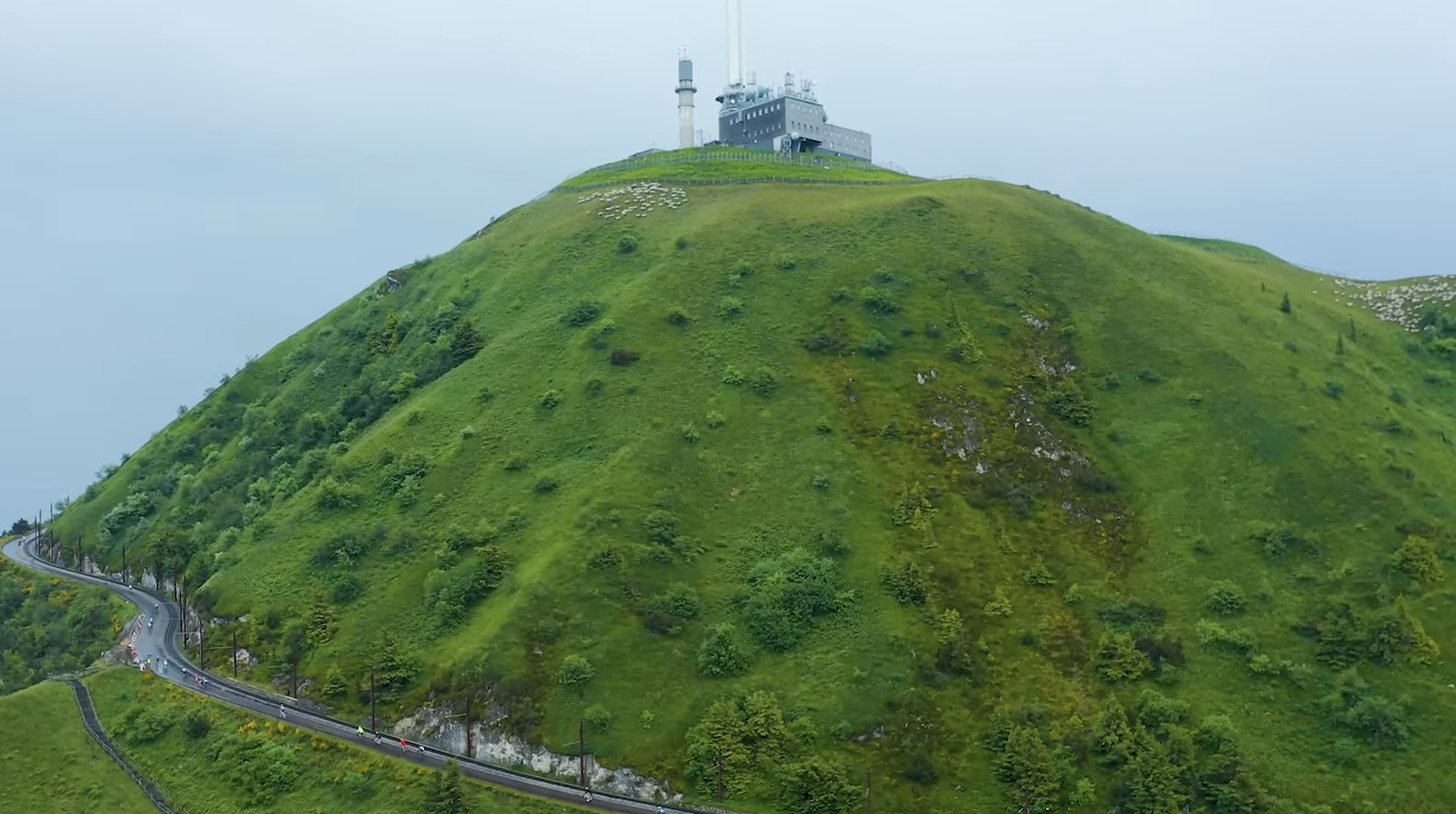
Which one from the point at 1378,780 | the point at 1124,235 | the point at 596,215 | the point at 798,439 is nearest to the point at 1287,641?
the point at 1378,780

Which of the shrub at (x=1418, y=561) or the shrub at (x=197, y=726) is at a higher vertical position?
the shrub at (x=1418, y=561)

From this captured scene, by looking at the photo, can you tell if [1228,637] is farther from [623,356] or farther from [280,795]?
[280,795]

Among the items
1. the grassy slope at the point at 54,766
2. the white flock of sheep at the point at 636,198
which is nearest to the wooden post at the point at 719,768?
the grassy slope at the point at 54,766

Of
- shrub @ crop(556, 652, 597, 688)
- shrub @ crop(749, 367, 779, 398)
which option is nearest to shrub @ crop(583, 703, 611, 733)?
shrub @ crop(556, 652, 597, 688)

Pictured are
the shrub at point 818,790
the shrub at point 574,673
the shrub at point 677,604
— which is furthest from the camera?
the shrub at point 677,604

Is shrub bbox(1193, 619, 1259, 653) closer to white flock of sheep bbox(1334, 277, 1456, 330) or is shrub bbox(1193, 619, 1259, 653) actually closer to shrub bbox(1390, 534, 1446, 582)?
shrub bbox(1390, 534, 1446, 582)

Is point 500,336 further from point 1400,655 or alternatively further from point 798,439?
point 1400,655

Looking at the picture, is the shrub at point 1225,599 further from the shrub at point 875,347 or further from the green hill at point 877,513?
the shrub at point 875,347

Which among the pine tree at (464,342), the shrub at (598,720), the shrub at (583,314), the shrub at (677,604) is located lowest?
the shrub at (598,720)
